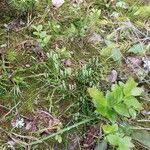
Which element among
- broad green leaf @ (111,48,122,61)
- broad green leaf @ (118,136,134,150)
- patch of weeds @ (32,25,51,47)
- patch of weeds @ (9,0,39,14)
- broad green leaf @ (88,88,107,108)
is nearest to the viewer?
broad green leaf @ (118,136,134,150)

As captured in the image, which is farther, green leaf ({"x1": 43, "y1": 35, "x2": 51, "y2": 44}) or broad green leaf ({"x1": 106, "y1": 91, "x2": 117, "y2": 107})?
green leaf ({"x1": 43, "y1": 35, "x2": 51, "y2": 44})

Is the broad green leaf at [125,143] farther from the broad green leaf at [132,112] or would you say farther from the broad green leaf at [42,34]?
the broad green leaf at [42,34]

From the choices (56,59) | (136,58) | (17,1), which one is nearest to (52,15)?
(17,1)

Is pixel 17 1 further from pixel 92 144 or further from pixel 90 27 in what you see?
pixel 92 144

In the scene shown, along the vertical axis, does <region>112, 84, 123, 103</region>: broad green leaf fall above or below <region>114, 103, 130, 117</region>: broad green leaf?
above

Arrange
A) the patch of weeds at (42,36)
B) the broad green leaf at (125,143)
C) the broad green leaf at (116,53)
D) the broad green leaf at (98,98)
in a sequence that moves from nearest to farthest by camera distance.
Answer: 1. the broad green leaf at (125,143)
2. the broad green leaf at (98,98)
3. the broad green leaf at (116,53)
4. the patch of weeds at (42,36)

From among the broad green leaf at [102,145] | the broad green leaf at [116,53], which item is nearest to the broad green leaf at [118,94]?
the broad green leaf at [102,145]

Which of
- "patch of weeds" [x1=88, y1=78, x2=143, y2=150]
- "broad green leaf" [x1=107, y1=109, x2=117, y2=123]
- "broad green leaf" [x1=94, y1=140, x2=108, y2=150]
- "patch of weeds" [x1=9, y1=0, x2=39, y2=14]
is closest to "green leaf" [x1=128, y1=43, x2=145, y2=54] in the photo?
"patch of weeds" [x1=88, y1=78, x2=143, y2=150]

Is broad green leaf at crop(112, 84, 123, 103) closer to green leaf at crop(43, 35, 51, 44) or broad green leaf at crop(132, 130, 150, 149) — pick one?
broad green leaf at crop(132, 130, 150, 149)

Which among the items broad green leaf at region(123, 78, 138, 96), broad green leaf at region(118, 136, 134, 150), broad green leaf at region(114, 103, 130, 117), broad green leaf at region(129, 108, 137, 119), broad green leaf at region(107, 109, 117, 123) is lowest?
broad green leaf at region(118, 136, 134, 150)

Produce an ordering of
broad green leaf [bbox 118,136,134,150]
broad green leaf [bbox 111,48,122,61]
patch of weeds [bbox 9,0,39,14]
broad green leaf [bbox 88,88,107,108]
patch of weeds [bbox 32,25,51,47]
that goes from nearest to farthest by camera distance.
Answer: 1. broad green leaf [bbox 118,136,134,150]
2. broad green leaf [bbox 88,88,107,108]
3. broad green leaf [bbox 111,48,122,61]
4. patch of weeds [bbox 32,25,51,47]
5. patch of weeds [bbox 9,0,39,14]
